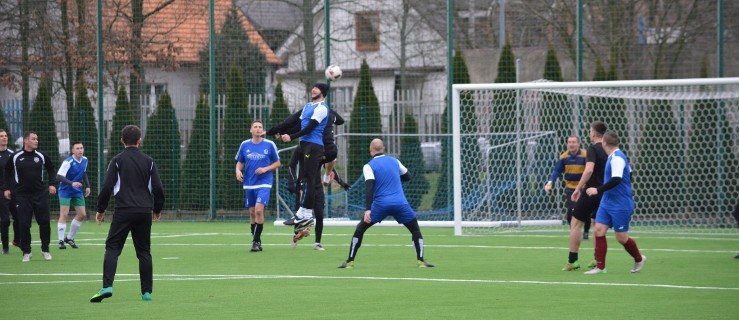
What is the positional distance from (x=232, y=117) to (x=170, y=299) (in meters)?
17.0

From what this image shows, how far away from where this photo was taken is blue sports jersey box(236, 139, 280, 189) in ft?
61.2

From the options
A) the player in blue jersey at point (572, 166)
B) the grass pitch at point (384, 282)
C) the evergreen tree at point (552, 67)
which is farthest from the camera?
the evergreen tree at point (552, 67)

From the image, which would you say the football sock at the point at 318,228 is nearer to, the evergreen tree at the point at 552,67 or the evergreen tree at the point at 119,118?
the evergreen tree at the point at 552,67

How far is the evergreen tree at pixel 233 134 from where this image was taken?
28125 mm

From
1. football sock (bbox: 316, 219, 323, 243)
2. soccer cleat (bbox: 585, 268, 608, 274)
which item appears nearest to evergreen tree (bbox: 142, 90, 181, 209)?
football sock (bbox: 316, 219, 323, 243)

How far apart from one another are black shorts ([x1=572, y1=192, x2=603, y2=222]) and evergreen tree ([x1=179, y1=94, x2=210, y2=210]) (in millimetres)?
15199

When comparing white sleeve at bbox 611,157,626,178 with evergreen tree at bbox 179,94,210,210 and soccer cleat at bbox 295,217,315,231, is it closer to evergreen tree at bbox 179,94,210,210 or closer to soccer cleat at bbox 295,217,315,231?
soccer cleat at bbox 295,217,315,231

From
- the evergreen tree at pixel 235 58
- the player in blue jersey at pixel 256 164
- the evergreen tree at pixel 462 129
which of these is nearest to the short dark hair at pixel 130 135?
the player in blue jersey at pixel 256 164

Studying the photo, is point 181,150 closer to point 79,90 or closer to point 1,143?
point 79,90

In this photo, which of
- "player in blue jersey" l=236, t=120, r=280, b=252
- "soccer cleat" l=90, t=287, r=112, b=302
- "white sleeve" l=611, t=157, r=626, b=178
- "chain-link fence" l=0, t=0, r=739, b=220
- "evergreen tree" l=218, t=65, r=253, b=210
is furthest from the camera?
"evergreen tree" l=218, t=65, r=253, b=210

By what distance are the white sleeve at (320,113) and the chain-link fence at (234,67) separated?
31.5ft

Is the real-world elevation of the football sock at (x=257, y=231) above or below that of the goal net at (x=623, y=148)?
below

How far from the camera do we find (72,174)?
788 inches

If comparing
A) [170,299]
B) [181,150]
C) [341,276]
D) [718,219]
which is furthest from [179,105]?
[170,299]
